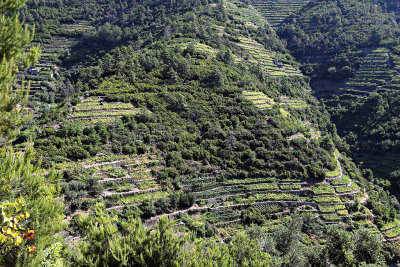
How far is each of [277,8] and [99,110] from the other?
138m

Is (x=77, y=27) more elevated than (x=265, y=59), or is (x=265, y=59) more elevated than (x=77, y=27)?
(x=77, y=27)

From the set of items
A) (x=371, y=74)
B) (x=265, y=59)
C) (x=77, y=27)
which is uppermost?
(x=77, y=27)

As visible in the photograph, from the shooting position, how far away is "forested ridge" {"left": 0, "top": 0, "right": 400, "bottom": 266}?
12.9 metres

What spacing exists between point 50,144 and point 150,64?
3313 centimetres

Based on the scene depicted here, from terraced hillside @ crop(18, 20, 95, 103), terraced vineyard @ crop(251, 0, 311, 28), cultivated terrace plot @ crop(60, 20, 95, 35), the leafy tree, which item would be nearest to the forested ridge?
the leafy tree

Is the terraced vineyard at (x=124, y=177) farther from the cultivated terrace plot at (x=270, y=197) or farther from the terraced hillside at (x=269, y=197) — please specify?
the cultivated terrace plot at (x=270, y=197)

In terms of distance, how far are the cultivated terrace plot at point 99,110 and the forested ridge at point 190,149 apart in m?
0.27

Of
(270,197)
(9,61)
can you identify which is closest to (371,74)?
(270,197)

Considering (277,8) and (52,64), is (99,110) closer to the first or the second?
(52,64)

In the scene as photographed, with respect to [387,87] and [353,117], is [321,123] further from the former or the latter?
[387,87]

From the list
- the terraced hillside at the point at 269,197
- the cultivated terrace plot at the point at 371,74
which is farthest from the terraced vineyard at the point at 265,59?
the terraced hillside at the point at 269,197

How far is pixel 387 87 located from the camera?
8675 centimetres

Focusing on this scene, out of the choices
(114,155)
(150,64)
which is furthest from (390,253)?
(150,64)

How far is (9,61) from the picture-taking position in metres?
10.5
